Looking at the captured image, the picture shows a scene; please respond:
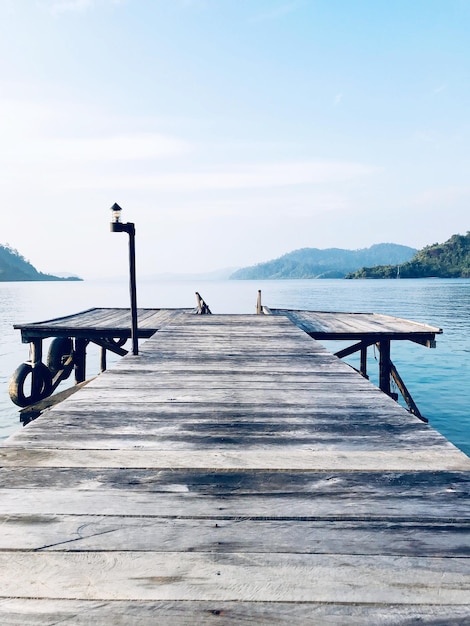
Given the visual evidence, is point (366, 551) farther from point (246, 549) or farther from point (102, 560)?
point (102, 560)

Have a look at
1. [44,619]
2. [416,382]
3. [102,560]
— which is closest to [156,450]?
[102,560]

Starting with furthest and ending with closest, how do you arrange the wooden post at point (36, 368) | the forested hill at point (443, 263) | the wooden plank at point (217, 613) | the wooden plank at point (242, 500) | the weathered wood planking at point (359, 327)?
the forested hill at point (443, 263)
the wooden post at point (36, 368)
the weathered wood planking at point (359, 327)
the wooden plank at point (242, 500)
the wooden plank at point (217, 613)

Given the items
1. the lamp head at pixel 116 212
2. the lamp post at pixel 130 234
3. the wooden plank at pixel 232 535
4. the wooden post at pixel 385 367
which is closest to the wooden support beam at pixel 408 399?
the wooden post at pixel 385 367

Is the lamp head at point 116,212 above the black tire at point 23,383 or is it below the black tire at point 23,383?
above

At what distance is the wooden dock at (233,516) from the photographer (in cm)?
168

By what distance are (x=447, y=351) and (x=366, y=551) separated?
2764 centimetres

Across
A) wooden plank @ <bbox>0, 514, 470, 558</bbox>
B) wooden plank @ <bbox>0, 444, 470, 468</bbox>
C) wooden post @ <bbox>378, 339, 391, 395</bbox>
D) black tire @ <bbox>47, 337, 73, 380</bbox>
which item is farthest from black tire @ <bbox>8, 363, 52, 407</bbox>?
wooden plank @ <bbox>0, 514, 470, 558</bbox>

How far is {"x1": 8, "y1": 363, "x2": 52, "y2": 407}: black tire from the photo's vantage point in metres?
10.8

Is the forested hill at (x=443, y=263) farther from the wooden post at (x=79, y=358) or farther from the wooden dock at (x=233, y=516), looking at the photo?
the wooden dock at (x=233, y=516)

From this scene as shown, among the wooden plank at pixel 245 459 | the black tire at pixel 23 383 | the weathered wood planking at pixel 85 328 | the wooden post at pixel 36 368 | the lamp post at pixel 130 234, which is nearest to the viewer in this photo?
the wooden plank at pixel 245 459

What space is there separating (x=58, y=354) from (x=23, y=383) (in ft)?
8.44

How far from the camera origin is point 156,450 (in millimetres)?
3076

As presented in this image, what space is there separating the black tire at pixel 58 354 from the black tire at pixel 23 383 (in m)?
1.29

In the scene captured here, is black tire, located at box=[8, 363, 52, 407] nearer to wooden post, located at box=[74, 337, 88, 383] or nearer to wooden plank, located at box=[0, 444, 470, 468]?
wooden post, located at box=[74, 337, 88, 383]
